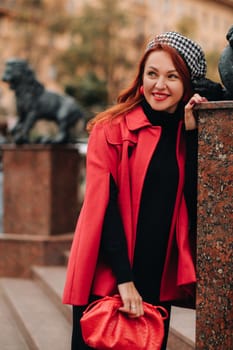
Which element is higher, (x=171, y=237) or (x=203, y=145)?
(x=203, y=145)

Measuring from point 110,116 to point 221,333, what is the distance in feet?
3.18

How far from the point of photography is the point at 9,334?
5227 millimetres

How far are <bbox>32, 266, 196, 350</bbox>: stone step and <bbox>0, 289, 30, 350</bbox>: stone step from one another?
0.43m

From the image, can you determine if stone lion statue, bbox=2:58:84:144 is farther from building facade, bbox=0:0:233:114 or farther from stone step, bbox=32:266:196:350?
building facade, bbox=0:0:233:114

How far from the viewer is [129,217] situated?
2504mm

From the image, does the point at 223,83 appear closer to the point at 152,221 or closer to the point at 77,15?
the point at 152,221

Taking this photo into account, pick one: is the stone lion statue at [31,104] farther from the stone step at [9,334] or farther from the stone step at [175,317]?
the stone step at [9,334]

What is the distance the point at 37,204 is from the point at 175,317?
319cm

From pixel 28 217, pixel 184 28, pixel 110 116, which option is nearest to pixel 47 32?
pixel 184 28

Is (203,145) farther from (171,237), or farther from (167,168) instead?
(171,237)

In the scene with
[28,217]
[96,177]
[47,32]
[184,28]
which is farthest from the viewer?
[184,28]

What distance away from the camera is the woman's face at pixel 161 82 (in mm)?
2502

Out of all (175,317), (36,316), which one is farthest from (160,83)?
(36,316)

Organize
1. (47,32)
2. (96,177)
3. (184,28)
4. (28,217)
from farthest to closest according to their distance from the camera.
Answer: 1. (184,28)
2. (47,32)
3. (28,217)
4. (96,177)
